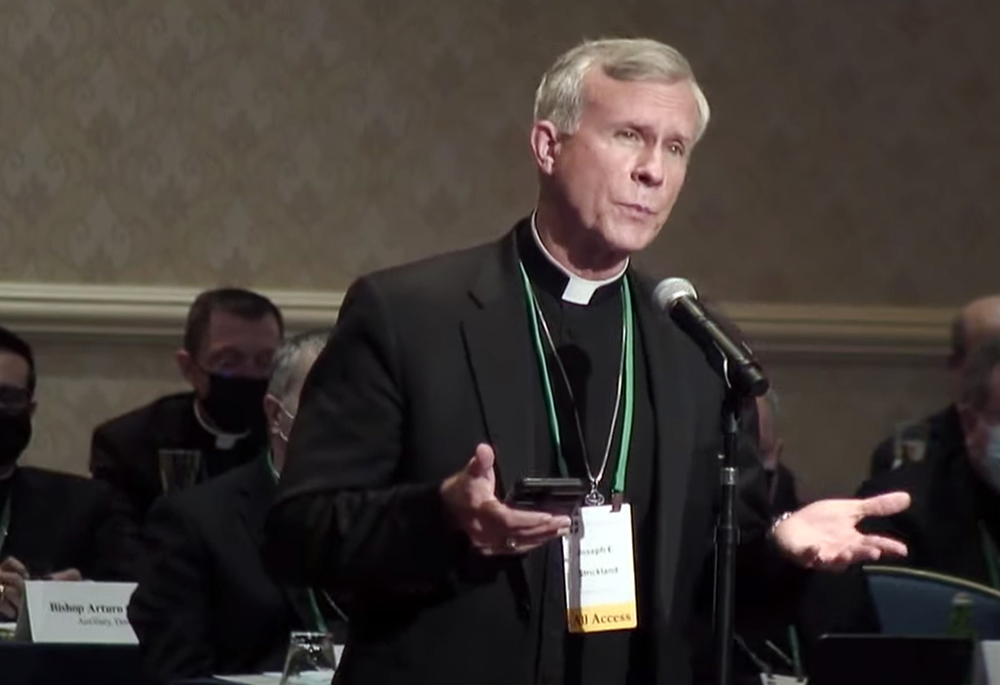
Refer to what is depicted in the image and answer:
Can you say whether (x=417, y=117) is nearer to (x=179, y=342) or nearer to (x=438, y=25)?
(x=438, y=25)

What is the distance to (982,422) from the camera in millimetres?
5484

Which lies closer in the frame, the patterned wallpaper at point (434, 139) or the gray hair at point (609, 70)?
the gray hair at point (609, 70)

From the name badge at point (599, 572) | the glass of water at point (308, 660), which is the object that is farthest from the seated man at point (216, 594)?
the name badge at point (599, 572)

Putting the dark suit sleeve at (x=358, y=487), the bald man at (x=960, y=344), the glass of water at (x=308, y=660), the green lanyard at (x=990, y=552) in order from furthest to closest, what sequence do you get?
the bald man at (x=960, y=344), the green lanyard at (x=990, y=552), the glass of water at (x=308, y=660), the dark suit sleeve at (x=358, y=487)

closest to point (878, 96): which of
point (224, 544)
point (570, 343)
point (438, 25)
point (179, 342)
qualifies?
point (438, 25)

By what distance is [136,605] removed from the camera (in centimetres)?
479

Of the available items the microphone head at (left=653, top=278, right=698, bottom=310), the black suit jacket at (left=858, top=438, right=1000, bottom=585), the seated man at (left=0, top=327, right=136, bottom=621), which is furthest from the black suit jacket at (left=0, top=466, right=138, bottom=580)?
the microphone head at (left=653, top=278, right=698, bottom=310)

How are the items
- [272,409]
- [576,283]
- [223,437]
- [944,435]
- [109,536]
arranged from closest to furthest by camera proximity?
[576,283] → [272,409] → [944,435] → [109,536] → [223,437]

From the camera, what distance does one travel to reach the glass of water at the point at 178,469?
228 inches

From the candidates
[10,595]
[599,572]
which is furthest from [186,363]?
[599,572]

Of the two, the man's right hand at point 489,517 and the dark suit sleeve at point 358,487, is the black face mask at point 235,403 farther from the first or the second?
the man's right hand at point 489,517

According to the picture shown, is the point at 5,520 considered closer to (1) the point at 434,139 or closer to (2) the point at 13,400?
(2) the point at 13,400

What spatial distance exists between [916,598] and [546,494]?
2250 mm

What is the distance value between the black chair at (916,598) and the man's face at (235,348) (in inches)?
97.8
